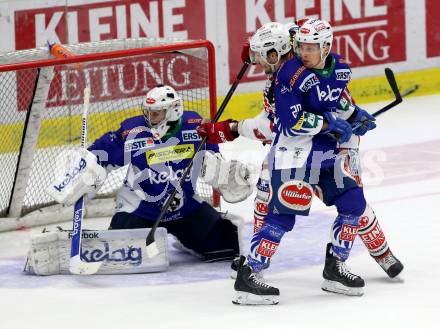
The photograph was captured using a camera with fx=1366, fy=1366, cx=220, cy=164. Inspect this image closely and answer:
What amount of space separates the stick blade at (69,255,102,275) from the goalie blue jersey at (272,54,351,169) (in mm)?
1046

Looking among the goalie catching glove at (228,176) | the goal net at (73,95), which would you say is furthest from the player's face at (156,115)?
the goal net at (73,95)

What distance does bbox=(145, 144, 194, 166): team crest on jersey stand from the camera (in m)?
6.16

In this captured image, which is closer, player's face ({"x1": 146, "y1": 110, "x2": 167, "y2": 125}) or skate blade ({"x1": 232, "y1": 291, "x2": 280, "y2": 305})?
skate blade ({"x1": 232, "y1": 291, "x2": 280, "y2": 305})

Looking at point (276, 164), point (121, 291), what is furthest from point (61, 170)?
point (276, 164)

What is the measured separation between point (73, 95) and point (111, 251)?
1.66 meters

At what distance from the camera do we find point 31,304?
18.5 ft

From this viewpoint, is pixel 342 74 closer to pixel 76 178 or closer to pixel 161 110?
pixel 161 110

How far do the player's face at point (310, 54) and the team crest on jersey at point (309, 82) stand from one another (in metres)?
0.05

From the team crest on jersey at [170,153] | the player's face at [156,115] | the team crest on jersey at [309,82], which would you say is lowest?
the team crest on jersey at [170,153]

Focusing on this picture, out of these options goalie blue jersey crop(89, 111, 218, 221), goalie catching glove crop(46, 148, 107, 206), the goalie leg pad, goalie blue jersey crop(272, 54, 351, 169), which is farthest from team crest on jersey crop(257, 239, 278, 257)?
goalie catching glove crop(46, 148, 107, 206)

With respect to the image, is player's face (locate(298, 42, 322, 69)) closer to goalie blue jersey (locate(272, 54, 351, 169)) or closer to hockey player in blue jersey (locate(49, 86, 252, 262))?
goalie blue jersey (locate(272, 54, 351, 169))

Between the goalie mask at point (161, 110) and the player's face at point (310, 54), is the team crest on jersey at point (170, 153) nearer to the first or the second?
the goalie mask at point (161, 110)

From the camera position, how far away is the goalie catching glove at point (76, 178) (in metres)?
6.00

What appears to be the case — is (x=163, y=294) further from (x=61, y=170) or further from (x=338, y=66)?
(x=338, y=66)
